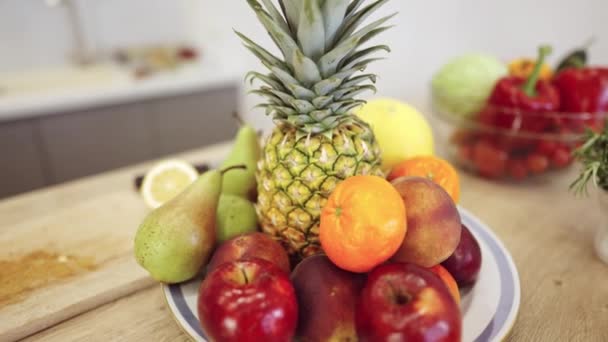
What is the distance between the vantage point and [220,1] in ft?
6.63

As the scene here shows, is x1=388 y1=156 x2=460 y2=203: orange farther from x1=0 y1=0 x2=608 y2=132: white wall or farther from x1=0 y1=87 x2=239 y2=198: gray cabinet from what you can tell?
x1=0 y1=87 x2=239 y2=198: gray cabinet

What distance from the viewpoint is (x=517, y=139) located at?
39.1 inches

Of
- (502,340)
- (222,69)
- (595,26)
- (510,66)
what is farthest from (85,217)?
(595,26)

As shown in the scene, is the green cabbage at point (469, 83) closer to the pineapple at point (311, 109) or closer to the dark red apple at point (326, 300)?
the pineapple at point (311, 109)

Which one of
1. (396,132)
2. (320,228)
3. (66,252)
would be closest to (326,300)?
(320,228)

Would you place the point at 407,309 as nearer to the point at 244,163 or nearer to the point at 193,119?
the point at 244,163

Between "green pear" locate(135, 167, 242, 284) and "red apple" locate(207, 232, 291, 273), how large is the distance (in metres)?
0.03

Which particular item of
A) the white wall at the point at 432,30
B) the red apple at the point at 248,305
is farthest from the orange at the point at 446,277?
the white wall at the point at 432,30

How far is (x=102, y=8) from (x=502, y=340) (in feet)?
7.82

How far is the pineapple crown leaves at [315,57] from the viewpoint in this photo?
574 millimetres

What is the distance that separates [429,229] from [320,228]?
0.15m

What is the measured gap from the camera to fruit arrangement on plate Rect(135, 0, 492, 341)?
1.54ft

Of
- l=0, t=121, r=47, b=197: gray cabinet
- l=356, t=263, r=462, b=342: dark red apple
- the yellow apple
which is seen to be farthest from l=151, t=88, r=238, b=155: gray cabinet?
l=356, t=263, r=462, b=342: dark red apple

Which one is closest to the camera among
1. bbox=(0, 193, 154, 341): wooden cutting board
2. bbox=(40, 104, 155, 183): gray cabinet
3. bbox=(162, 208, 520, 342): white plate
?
bbox=(162, 208, 520, 342): white plate
